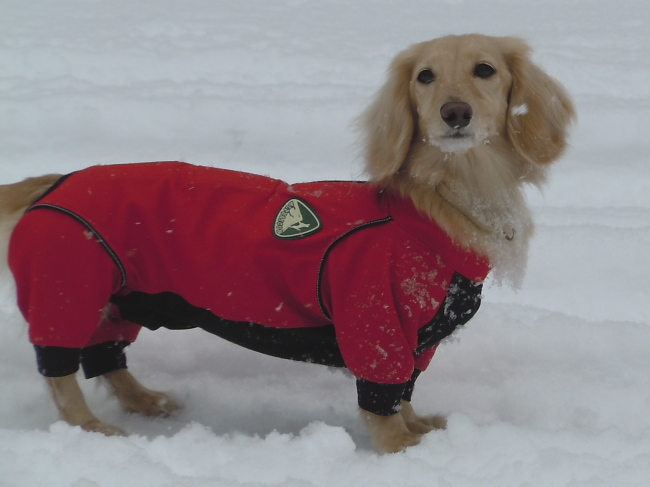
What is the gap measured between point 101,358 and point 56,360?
34 cm

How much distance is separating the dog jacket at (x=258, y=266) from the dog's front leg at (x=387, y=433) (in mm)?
72

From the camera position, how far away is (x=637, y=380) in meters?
2.24

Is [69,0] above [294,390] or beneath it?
above

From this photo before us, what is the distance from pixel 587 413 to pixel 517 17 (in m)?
6.15

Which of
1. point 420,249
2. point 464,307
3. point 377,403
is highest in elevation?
point 420,249

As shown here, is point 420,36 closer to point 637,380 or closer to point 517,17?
point 517,17

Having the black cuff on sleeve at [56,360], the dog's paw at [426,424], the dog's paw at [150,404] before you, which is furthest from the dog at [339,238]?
the dog's paw at [150,404]

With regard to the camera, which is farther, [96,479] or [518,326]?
[518,326]

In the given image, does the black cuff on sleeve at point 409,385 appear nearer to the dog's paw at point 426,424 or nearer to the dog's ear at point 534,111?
the dog's paw at point 426,424

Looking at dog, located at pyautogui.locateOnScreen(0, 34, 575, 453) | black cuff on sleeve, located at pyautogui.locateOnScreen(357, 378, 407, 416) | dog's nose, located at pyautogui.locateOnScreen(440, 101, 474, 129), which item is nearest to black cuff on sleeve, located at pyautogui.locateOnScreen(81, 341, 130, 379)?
dog, located at pyautogui.locateOnScreen(0, 34, 575, 453)

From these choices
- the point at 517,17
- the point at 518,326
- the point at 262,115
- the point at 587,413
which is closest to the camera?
the point at 587,413

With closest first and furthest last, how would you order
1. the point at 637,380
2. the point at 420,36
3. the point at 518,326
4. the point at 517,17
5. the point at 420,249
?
the point at 420,249
the point at 637,380
the point at 518,326
the point at 420,36
the point at 517,17

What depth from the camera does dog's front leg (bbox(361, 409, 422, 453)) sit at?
76.2 inches

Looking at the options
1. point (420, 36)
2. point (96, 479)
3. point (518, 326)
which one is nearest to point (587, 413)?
point (518, 326)
